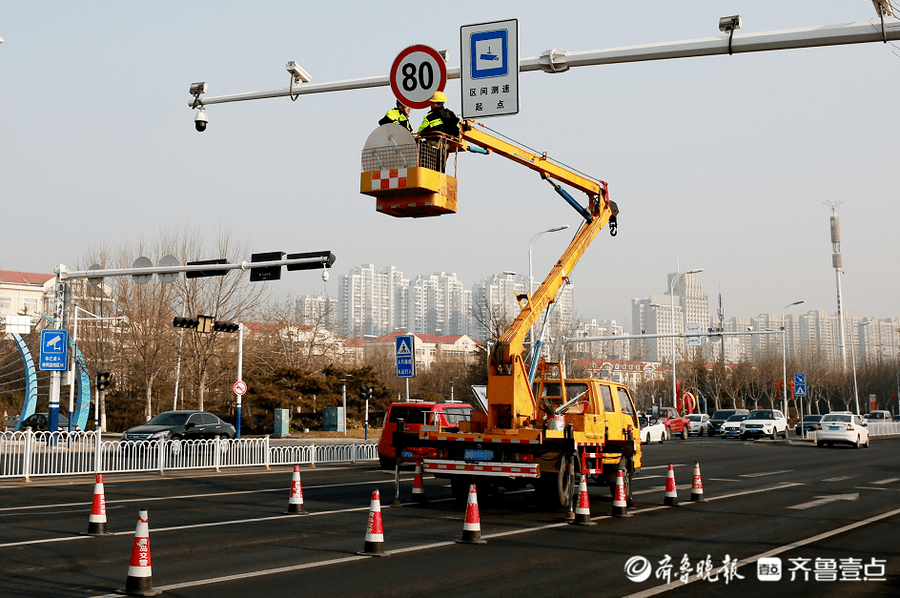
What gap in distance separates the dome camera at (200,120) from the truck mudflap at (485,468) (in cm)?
657

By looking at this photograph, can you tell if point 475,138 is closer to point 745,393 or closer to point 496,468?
point 496,468

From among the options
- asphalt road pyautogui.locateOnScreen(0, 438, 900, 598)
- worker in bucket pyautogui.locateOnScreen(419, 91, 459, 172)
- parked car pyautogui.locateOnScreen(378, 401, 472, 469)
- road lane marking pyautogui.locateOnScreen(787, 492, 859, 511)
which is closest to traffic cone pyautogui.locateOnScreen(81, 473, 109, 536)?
asphalt road pyautogui.locateOnScreen(0, 438, 900, 598)

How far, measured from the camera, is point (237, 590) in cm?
820

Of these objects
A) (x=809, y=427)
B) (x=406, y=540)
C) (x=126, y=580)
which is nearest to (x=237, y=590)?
(x=126, y=580)

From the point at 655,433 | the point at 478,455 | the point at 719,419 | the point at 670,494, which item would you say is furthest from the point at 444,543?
the point at 719,419

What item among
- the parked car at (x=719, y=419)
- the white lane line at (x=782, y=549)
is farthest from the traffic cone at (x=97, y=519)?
the parked car at (x=719, y=419)

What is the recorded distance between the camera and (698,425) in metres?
58.2

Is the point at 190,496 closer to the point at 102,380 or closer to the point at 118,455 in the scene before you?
the point at 118,455

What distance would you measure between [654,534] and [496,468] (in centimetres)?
299

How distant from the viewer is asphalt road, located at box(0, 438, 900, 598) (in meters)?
8.60

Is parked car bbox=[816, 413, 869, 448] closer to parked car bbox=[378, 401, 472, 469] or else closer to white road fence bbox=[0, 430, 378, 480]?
parked car bbox=[378, 401, 472, 469]

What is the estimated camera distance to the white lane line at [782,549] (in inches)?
332

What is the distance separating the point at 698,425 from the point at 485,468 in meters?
47.0

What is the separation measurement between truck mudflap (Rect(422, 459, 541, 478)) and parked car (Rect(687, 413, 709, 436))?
45.2m
